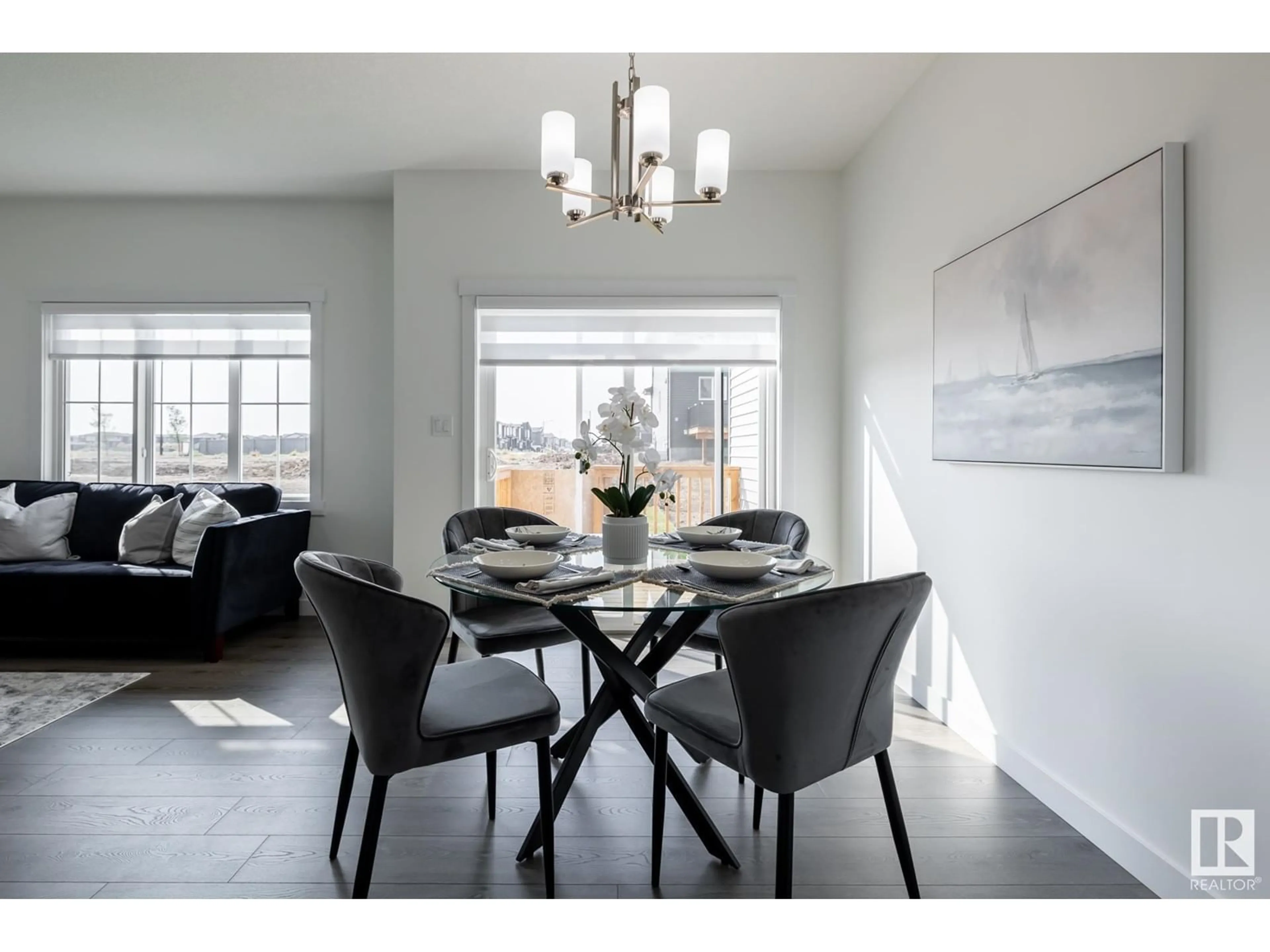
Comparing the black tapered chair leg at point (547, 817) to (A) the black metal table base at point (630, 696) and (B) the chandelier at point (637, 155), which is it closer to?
(A) the black metal table base at point (630, 696)

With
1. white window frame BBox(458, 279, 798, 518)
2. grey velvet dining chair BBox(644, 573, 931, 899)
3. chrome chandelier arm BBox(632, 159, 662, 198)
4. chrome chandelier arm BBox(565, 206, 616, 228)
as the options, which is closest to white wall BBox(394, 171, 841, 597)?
white window frame BBox(458, 279, 798, 518)

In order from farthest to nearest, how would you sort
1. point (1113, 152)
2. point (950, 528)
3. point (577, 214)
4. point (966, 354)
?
1. point (950, 528)
2. point (966, 354)
3. point (577, 214)
4. point (1113, 152)

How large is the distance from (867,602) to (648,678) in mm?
734

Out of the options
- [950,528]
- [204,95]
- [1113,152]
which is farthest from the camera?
[204,95]

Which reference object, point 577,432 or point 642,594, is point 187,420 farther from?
point 642,594

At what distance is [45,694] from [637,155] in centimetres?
337

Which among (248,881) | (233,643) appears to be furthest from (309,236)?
(248,881)

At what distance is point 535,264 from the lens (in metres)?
3.76

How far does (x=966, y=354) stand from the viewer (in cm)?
236

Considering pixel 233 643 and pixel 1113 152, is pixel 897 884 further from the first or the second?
pixel 233 643

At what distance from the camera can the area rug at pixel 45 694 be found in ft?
8.32

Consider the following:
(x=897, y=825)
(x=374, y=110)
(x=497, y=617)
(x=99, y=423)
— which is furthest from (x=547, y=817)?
(x=99, y=423)

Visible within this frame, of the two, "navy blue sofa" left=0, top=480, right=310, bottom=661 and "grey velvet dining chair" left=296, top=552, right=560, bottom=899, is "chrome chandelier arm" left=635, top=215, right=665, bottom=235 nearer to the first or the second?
"grey velvet dining chair" left=296, top=552, right=560, bottom=899

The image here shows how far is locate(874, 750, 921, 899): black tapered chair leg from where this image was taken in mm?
1479
